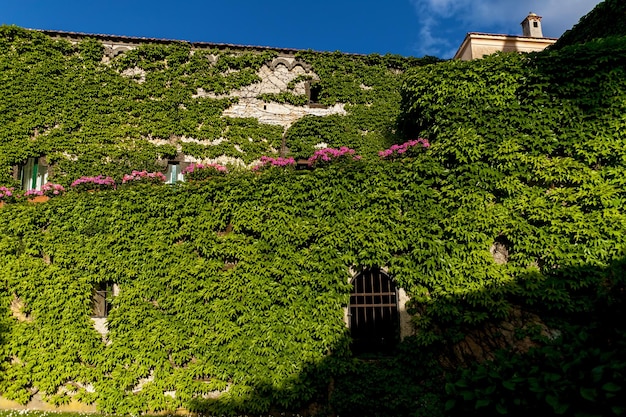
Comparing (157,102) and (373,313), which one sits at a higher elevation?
(157,102)

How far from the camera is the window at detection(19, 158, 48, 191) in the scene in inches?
570

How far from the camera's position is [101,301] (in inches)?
388

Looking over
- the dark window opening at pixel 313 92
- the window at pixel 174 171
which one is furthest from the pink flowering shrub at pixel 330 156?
the dark window opening at pixel 313 92

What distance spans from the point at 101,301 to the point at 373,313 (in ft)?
20.2

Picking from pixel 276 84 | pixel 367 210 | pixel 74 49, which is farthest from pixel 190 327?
pixel 74 49

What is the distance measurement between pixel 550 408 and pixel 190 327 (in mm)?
7587

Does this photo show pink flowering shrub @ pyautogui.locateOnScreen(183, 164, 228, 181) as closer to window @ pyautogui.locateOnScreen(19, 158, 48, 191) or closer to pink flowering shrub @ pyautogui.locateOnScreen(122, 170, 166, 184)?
pink flowering shrub @ pyautogui.locateOnScreen(122, 170, 166, 184)

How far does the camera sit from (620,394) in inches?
93.0

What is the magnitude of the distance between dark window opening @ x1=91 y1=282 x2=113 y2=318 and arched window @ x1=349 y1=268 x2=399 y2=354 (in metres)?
5.50

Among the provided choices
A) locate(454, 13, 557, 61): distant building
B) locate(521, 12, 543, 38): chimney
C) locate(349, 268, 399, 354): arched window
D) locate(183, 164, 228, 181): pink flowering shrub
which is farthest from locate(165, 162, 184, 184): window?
locate(521, 12, 543, 38): chimney

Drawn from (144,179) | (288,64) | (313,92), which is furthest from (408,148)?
(288,64)

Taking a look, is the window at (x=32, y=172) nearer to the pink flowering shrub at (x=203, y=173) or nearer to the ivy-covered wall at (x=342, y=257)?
the ivy-covered wall at (x=342, y=257)

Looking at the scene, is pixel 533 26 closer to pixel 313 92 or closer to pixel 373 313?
pixel 313 92

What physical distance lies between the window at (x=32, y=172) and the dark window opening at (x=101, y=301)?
6752mm
